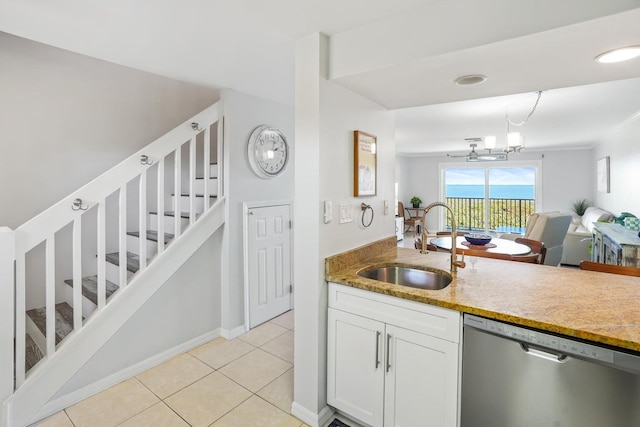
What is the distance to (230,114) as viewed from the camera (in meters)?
2.92

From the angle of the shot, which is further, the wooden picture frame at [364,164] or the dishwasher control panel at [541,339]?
the wooden picture frame at [364,164]

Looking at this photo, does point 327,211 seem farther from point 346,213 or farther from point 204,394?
point 204,394

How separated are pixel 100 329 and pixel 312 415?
151 centimetres

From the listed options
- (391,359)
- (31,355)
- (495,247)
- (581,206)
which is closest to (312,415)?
(391,359)

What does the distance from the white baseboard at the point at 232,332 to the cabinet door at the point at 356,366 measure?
1.39 meters

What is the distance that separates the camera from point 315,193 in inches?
72.7

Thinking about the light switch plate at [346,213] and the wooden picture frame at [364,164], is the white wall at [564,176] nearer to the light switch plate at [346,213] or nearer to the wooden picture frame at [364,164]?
the wooden picture frame at [364,164]

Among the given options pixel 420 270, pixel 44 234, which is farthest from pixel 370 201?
pixel 44 234

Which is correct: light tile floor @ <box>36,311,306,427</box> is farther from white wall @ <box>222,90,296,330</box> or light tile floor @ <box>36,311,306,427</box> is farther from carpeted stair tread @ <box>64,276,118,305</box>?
carpeted stair tread @ <box>64,276,118,305</box>

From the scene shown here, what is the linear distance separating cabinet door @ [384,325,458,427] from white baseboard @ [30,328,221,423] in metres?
1.85

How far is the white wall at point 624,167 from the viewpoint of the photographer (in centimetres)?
413

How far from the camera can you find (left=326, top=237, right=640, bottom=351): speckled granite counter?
1.19 metres

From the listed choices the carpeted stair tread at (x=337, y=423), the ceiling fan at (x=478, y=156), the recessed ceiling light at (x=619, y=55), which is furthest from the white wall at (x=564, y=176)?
the carpeted stair tread at (x=337, y=423)

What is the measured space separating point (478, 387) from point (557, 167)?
27.8ft
